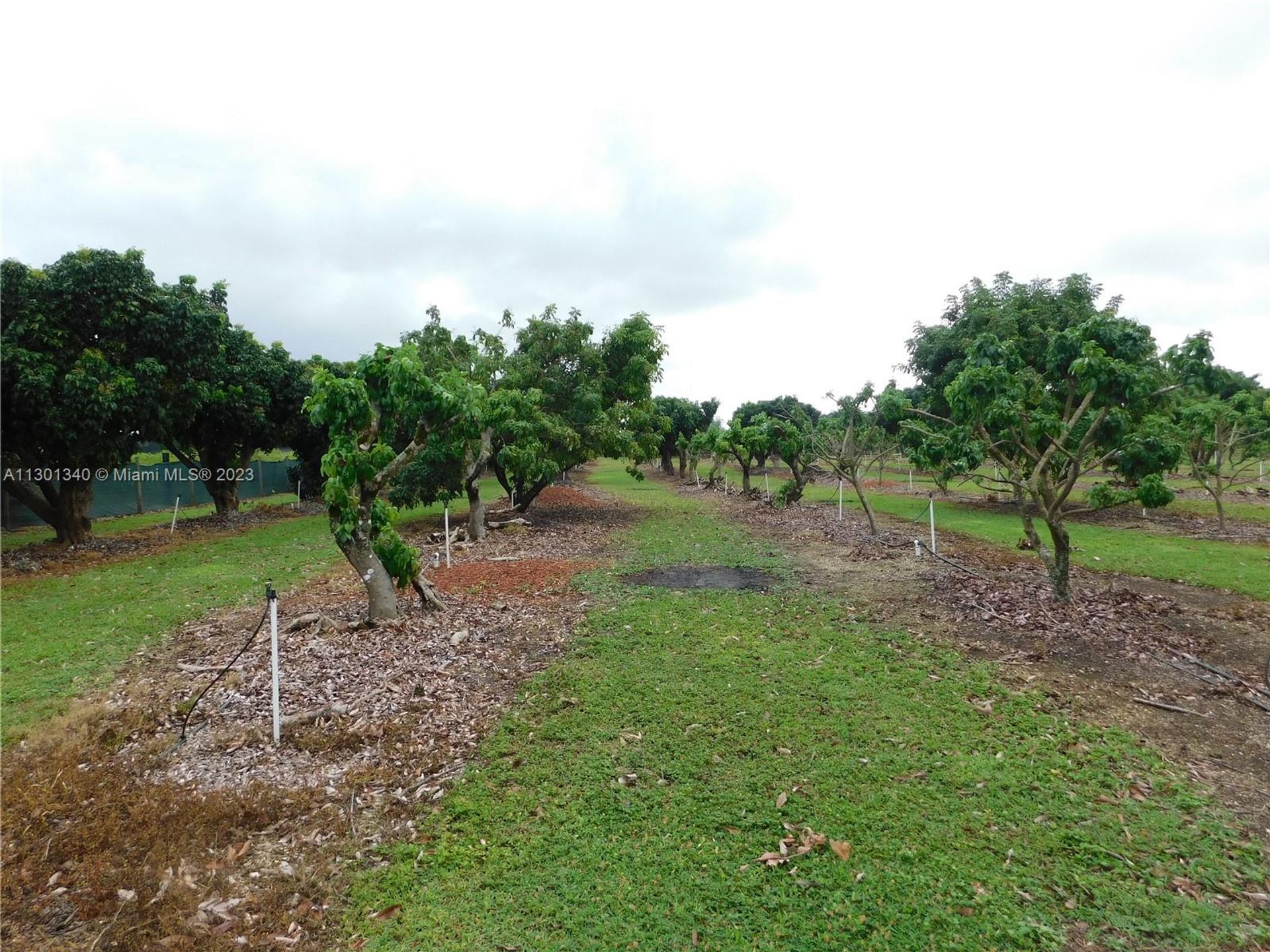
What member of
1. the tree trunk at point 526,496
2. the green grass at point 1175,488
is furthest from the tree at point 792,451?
the tree trunk at point 526,496

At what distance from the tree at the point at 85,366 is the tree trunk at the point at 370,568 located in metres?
8.08

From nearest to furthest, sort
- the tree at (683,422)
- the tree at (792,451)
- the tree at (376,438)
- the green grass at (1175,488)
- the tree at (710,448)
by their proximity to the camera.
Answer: the tree at (376,438)
the green grass at (1175,488)
the tree at (792,451)
the tree at (710,448)
the tree at (683,422)

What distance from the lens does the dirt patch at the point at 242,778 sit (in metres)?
3.19

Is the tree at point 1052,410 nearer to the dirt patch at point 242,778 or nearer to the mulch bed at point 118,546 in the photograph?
the dirt patch at point 242,778

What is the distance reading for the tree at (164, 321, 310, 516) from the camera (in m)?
17.8

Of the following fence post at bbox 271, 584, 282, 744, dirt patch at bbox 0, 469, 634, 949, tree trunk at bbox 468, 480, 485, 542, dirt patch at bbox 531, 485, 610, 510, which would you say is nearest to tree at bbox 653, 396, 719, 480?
dirt patch at bbox 531, 485, 610, 510

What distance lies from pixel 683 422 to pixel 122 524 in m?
27.4

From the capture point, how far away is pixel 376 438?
24.4 feet

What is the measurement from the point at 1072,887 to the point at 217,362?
61.8 ft

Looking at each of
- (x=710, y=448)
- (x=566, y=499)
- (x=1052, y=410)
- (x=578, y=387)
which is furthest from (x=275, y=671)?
(x=710, y=448)

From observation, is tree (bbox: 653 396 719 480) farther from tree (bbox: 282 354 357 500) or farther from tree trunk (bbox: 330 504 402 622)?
tree trunk (bbox: 330 504 402 622)

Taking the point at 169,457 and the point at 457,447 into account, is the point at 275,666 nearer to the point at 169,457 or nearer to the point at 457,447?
the point at 457,447

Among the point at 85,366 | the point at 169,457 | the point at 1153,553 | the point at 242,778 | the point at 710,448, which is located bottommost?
the point at 242,778

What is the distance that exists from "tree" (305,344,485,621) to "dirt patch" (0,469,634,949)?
709mm
